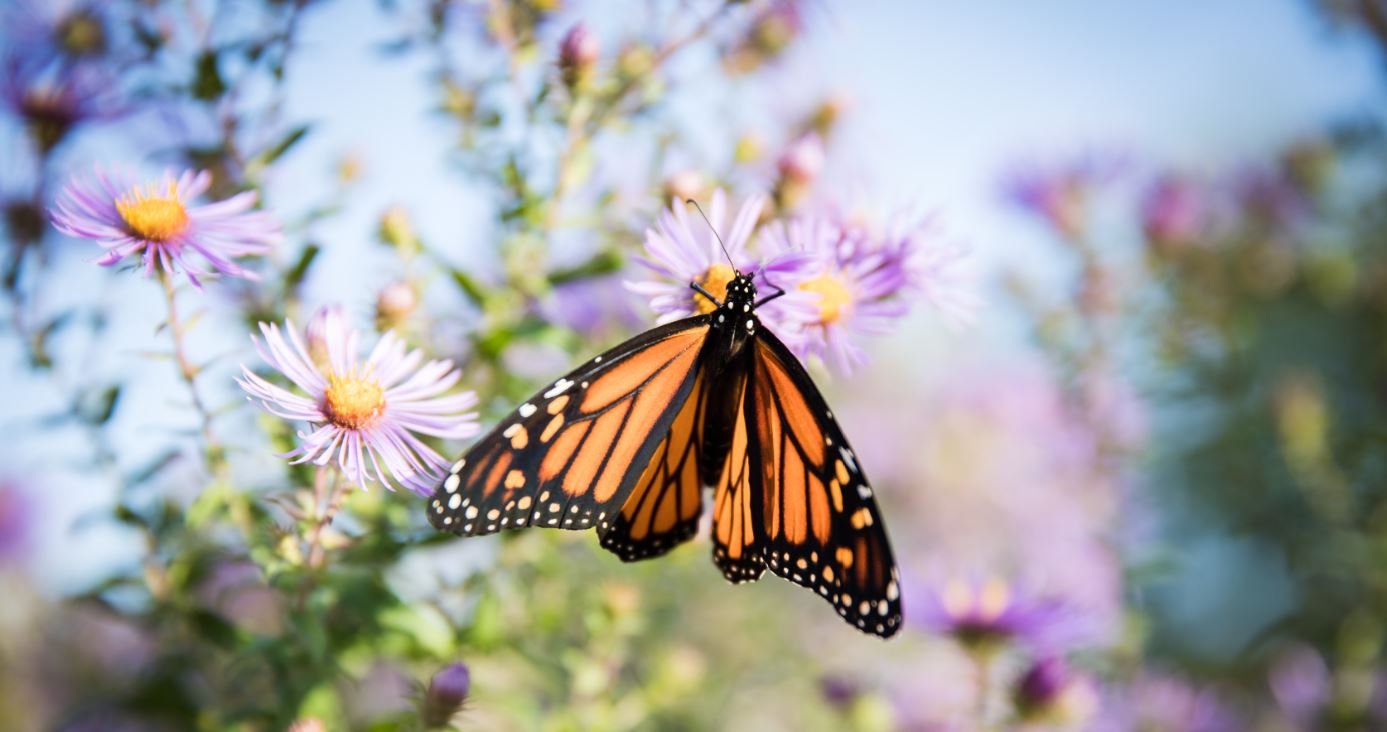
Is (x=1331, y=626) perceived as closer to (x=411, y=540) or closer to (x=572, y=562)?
(x=572, y=562)

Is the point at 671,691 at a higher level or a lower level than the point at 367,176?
lower

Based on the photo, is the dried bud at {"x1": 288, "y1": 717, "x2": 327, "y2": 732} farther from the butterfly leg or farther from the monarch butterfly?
the butterfly leg

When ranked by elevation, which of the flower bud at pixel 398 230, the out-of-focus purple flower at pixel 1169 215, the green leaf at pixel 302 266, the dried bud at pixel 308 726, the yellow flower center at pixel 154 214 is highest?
the out-of-focus purple flower at pixel 1169 215

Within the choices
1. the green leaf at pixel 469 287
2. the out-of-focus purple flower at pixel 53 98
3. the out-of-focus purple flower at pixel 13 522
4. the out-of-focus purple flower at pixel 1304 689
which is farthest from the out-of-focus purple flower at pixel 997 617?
the out-of-focus purple flower at pixel 13 522

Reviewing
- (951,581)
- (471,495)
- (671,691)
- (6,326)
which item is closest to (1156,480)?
(951,581)

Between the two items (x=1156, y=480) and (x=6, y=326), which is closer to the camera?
(x=6, y=326)

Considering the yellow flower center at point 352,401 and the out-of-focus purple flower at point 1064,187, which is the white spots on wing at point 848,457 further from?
the out-of-focus purple flower at point 1064,187

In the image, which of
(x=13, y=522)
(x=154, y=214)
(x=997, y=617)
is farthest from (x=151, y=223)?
(x=13, y=522)
